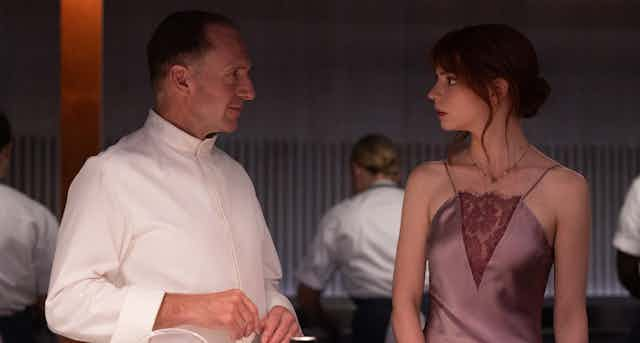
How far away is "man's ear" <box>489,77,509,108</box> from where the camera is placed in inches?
91.1

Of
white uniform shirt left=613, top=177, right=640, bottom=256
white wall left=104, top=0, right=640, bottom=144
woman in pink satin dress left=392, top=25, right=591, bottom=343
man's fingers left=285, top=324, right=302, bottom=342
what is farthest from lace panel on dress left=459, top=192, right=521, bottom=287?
white wall left=104, top=0, right=640, bottom=144

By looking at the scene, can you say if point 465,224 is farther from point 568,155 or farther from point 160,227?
point 568,155

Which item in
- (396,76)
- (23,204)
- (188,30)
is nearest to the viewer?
(188,30)

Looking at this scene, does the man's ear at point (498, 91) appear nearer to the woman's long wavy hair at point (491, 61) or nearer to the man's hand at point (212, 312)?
the woman's long wavy hair at point (491, 61)

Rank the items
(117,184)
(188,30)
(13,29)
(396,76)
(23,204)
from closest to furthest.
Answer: (117,184) → (188,30) → (23,204) → (13,29) → (396,76)

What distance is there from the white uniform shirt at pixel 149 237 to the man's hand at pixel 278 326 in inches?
5.0

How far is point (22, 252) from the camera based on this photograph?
3801 millimetres

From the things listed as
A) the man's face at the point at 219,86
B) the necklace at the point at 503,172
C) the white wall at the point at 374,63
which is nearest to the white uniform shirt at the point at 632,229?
the necklace at the point at 503,172

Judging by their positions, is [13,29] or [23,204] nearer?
[23,204]

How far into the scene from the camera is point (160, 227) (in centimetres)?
227

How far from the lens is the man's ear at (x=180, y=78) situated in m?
2.40

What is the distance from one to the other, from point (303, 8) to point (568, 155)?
1.97 meters

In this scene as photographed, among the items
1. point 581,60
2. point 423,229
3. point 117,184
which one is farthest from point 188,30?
point 581,60

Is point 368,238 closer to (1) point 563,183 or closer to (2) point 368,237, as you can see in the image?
(2) point 368,237
